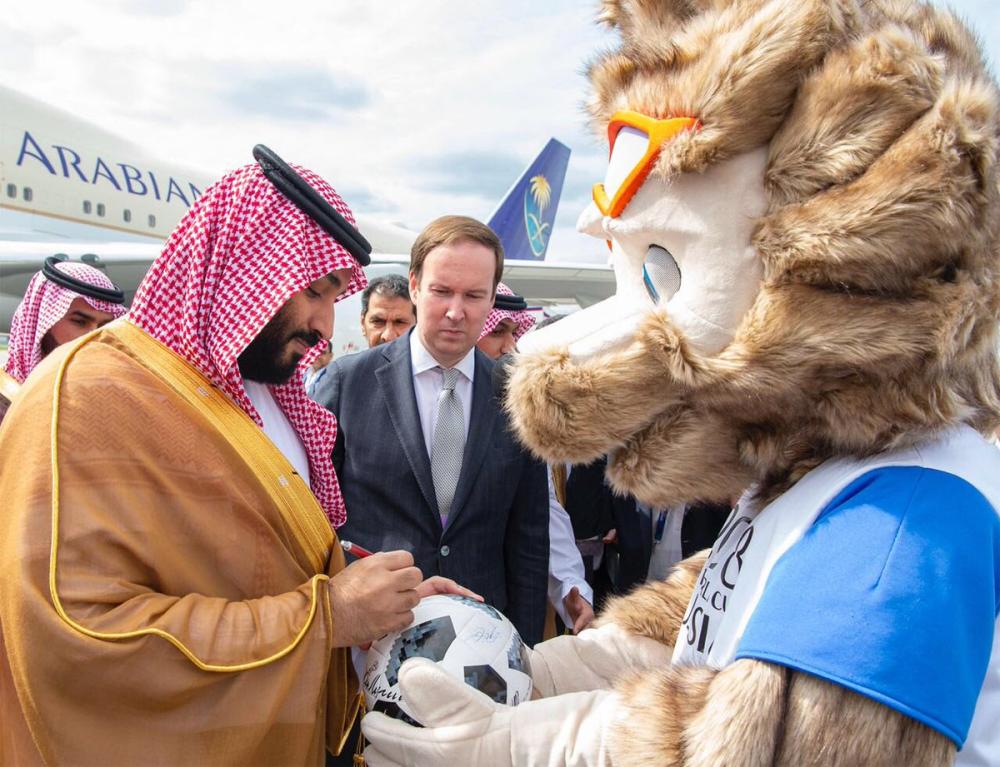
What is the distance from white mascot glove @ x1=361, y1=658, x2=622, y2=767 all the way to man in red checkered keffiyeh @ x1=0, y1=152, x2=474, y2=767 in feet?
0.73

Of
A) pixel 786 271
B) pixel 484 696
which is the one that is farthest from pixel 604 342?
pixel 484 696

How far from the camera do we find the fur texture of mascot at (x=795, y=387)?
0.88 m

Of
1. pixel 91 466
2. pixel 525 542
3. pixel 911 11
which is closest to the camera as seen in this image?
pixel 911 11

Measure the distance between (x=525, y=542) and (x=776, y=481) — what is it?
59.7 inches

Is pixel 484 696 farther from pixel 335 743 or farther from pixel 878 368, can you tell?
pixel 878 368

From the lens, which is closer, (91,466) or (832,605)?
(832,605)

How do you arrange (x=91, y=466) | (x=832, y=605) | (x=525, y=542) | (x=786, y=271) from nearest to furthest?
(x=832, y=605)
(x=786, y=271)
(x=91, y=466)
(x=525, y=542)

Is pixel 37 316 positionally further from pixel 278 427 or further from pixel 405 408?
pixel 278 427

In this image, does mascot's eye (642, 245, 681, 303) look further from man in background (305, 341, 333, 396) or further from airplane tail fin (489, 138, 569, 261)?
airplane tail fin (489, 138, 569, 261)

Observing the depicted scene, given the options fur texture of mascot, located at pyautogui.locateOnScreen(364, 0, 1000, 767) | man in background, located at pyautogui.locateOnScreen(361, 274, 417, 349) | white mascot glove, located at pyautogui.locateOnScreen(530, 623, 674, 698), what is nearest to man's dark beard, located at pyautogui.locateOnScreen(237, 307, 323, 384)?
fur texture of mascot, located at pyautogui.locateOnScreen(364, 0, 1000, 767)

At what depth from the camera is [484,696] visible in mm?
1189

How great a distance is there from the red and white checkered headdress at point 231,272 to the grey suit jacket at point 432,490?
2.16ft

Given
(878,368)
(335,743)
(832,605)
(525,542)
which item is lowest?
(335,743)

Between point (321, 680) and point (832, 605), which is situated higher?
point (832, 605)
